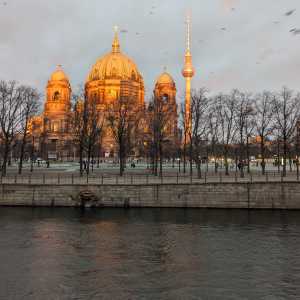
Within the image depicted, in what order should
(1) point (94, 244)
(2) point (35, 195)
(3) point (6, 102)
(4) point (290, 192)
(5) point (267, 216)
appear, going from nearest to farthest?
(1) point (94, 244) < (5) point (267, 216) < (4) point (290, 192) < (2) point (35, 195) < (3) point (6, 102)

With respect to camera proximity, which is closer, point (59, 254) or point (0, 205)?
point (59, 254)

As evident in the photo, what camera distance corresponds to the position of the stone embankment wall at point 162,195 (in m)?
34.1

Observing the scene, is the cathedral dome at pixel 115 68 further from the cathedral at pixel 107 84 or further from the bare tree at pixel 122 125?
the bare tree at pixel 122 125

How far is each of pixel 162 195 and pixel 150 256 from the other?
15.3 metres

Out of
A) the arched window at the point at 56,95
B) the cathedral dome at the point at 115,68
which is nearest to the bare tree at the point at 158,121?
the cathedral dome at the point at 115,68

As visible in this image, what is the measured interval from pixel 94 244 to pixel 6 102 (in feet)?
122

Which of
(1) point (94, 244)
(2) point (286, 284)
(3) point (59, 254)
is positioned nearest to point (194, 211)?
(1) point (94, 244)

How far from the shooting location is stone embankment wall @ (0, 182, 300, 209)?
34.1 metres

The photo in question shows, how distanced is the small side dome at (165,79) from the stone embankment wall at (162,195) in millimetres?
101937

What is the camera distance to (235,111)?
→ 55812 millimetres

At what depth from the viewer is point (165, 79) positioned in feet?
442

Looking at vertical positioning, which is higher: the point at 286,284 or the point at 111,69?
the point at 111,69

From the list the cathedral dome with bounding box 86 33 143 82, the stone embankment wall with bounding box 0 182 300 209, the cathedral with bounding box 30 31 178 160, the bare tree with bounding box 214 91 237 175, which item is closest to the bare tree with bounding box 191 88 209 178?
the bare tree with bounding box 214 91 237 175

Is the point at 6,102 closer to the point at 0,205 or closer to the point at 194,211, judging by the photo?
the point at 0,205
